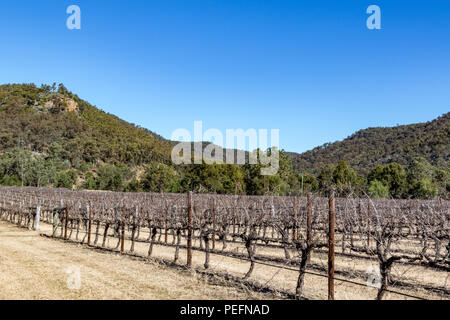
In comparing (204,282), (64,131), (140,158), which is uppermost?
(64,131)

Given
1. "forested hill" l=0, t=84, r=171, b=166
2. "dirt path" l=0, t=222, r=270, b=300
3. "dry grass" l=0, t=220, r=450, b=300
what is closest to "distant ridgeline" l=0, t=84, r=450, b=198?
"forested hill" l=0, t=84, r=171, b=166

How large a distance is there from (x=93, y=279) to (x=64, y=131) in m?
82.3

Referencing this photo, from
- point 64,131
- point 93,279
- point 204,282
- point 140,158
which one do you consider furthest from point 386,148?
point 93,279

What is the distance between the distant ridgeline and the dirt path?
3004cm

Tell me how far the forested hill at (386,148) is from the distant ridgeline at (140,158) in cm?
22

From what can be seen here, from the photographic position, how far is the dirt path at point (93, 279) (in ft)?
22.7

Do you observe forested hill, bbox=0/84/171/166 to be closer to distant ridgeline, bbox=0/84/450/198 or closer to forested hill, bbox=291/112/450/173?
distant ridgeline, bbox=0/84/450/198

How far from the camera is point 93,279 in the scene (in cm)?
813

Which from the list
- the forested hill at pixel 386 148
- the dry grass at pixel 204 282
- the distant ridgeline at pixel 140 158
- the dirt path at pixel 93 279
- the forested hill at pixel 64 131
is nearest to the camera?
the dirt path at pixel 93 279

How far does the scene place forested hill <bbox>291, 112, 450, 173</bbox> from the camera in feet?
241

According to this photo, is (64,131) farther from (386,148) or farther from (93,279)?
(93,279)

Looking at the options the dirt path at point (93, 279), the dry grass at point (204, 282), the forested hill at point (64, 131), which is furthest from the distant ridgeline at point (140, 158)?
the dirt path at point (93, 279)

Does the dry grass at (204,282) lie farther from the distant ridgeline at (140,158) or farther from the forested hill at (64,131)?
the forested hill at (64,131)

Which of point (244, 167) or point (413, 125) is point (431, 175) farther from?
point (413, 125)
